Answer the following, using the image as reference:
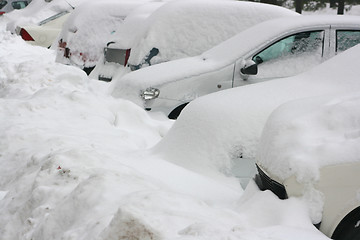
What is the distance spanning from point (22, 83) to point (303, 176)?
6.64 meters

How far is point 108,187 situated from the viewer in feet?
11.2

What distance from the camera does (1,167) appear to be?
5.13 m

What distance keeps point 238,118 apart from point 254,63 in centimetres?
210

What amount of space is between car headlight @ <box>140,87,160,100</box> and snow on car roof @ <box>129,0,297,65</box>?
68.6 inches

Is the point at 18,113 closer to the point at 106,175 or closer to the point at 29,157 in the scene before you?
the point at 29,157

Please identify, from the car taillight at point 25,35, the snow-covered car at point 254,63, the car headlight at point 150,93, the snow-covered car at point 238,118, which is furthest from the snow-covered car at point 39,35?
the snow-covered car at point 238,118

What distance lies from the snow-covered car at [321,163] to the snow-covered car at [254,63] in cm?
304

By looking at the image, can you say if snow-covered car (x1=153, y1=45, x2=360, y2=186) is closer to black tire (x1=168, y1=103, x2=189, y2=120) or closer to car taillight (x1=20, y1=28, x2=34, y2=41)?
black tire (x1=168, y1=103, x2=189, y2=120)

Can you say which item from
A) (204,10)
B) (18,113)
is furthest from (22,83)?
(204,10)

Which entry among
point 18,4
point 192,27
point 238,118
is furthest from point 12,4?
point 238,118

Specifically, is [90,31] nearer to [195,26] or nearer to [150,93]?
[195,26]

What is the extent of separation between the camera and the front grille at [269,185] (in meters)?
3.30

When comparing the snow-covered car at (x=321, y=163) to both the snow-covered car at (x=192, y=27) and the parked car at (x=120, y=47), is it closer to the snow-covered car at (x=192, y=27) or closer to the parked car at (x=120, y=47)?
the snow-covered car at (x=192, y=27)

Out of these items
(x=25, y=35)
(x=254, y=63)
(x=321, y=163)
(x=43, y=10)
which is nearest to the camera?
(x=321, y=163)
